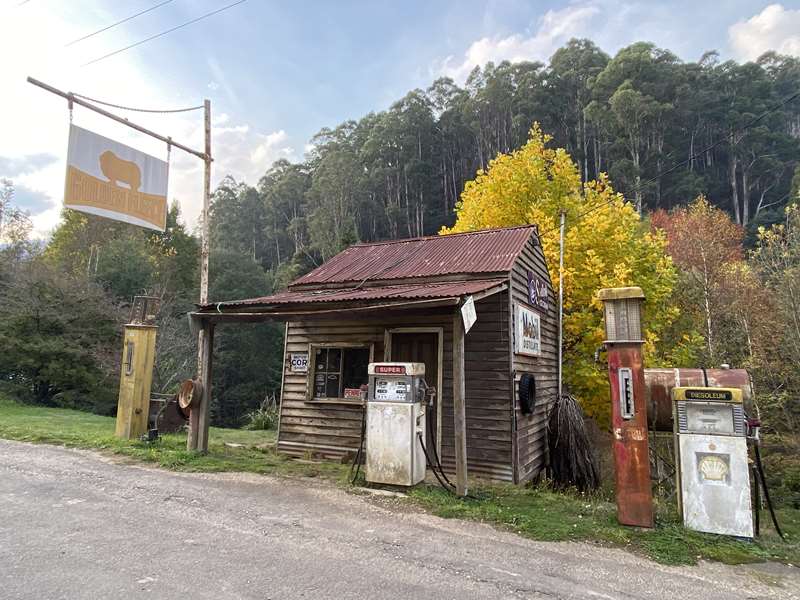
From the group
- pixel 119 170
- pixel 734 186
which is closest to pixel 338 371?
pixel 119 170

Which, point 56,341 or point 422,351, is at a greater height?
point 56,341

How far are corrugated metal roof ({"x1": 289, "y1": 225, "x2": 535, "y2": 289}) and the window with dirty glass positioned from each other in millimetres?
1432

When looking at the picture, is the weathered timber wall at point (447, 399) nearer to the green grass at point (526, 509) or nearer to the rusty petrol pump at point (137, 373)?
the green grass at point (526, 509)

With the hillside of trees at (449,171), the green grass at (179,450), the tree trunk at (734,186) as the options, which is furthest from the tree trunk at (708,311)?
the tree trunk at (734,186)

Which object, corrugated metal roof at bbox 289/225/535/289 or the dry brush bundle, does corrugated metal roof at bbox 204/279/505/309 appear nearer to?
corrugated metal roof at bbox 289/225/535/289

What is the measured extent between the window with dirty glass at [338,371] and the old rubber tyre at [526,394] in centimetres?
263

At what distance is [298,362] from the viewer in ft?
29.8

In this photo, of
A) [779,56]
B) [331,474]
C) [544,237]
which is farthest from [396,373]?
[779,56]

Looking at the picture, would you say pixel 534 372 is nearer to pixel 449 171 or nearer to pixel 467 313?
pixel 467 313

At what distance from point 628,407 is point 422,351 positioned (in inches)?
144

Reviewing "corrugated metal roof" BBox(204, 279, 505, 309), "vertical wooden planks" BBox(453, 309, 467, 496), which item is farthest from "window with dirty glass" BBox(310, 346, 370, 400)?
"vertical wooden planks" BBox(453, 309, 467, 496)

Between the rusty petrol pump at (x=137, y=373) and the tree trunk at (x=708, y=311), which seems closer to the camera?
the rusty petrol pump at (x=137, y=373)

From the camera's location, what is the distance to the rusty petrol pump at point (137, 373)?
907 centimetres

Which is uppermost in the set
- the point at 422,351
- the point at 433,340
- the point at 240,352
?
the point at 240,352
